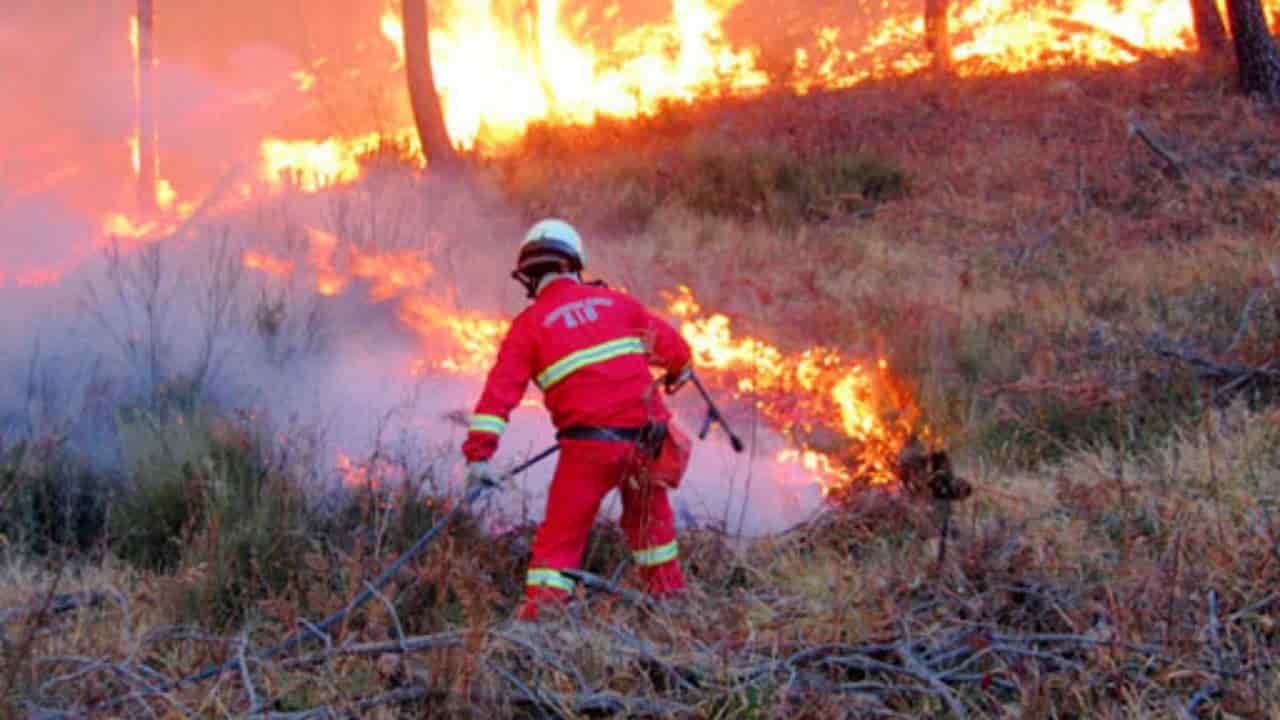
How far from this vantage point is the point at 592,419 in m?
4.44

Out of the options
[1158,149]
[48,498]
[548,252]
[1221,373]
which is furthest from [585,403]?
[1158,149]

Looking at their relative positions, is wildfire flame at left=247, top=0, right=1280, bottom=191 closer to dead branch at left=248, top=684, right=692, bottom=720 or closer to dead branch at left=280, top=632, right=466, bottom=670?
dead branch at left=280, top=632, right=466, bottom=670

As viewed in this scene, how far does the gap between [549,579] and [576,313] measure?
1.02 m

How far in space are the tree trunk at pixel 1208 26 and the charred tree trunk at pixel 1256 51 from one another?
200 cm

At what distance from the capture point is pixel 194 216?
9477 millimetres

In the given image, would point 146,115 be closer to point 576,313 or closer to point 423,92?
point 423,92

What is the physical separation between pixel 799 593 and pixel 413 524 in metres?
1.67

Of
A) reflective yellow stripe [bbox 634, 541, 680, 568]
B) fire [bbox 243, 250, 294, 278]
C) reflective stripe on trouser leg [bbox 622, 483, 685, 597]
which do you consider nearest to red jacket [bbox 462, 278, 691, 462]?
reflective stripe on trouser leg [bbox 622, 483, 685, 597]

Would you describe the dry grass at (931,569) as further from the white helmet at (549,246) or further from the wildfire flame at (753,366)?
the white helmet at (549,246)

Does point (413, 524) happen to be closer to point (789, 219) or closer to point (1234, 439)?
point (1234, 439)

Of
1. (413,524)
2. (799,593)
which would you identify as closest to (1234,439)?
(799,593)

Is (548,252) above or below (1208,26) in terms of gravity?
below

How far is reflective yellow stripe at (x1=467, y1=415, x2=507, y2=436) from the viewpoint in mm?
4168

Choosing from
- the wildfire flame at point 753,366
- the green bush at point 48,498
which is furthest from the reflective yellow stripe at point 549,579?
the green bush at point 48,498
